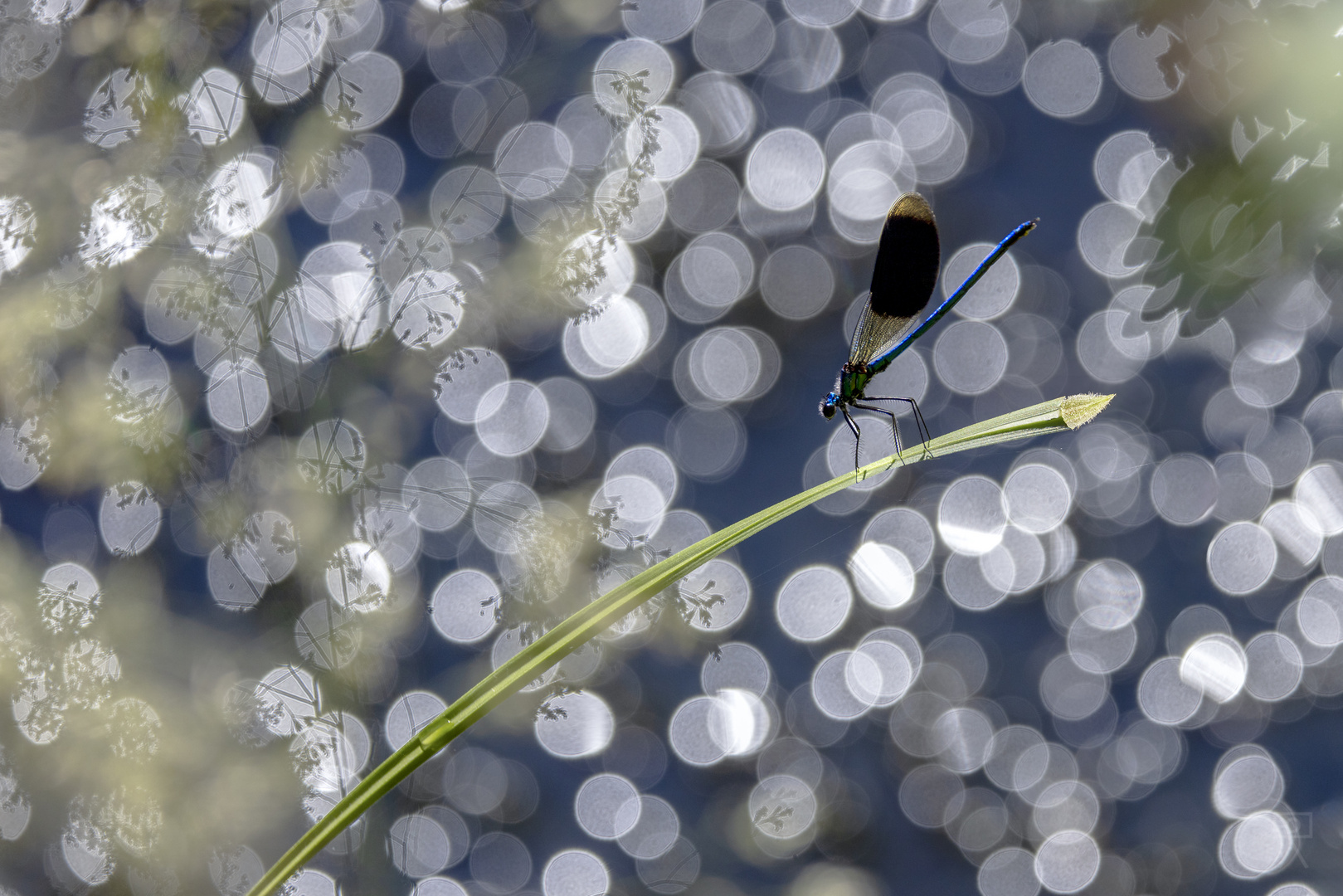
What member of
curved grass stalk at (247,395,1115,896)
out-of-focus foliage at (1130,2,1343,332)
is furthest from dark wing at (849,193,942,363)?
curved grass stalk at (247,395,1115,896)

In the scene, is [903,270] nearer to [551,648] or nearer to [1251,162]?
[1251,162]

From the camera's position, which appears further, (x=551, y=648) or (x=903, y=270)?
(x=903, y=270)

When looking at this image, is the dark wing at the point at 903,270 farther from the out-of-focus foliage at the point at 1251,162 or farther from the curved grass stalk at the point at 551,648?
the curved grass stalk at the point at 551,648

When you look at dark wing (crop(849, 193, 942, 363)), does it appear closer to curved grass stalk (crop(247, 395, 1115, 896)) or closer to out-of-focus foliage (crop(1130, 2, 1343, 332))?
out-of-focus foliage (crop(1130, 2, 1343, 332))

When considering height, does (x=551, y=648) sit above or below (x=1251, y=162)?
below

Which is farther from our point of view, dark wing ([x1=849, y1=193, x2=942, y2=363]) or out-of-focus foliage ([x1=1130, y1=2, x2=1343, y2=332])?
dark wing ([x1=849, y1=193, x2=942, y2=363])

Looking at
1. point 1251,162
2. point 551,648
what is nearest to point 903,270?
point 1251,162

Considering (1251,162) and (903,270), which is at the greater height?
(1251,162)
